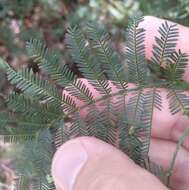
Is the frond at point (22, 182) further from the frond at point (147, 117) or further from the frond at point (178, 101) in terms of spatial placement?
the frond at point (178, 101)

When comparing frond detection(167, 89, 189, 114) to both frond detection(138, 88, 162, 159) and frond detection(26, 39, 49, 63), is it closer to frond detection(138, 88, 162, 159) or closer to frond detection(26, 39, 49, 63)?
frond detection(138, 88, 162, 159)

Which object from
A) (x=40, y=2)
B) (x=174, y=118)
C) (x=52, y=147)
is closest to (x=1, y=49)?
(x=40, y=2)

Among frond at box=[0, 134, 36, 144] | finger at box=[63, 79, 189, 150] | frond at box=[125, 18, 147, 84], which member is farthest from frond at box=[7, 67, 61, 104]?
finger at box=[63, 79, 189, 150]

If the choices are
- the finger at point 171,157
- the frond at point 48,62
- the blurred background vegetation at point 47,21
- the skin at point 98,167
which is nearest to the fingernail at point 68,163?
the skin at point 98,167

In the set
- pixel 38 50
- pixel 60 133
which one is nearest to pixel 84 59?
pixel 38 50

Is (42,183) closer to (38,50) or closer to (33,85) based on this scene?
(33,85)
